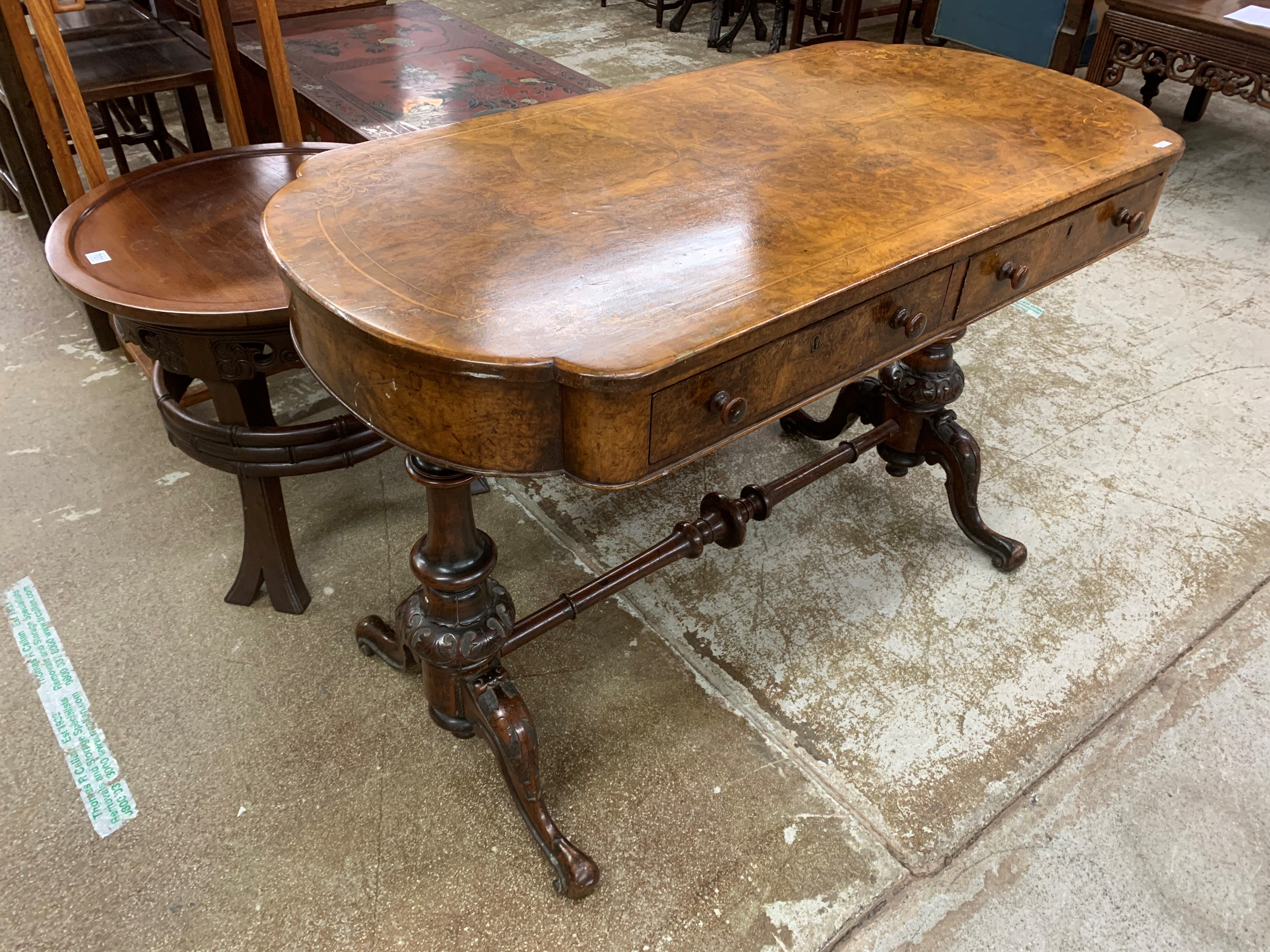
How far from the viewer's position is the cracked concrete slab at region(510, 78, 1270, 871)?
1752 mm

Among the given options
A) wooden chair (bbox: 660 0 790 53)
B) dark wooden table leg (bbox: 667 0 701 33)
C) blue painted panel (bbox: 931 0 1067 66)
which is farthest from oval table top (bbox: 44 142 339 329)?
dark wooden table leg (bbox: 667 0 701 33)

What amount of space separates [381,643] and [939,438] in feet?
4.30

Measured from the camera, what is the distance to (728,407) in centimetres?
113

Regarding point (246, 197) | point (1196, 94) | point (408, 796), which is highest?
point (246, 197)

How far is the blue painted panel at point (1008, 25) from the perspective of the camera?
424 centimetres

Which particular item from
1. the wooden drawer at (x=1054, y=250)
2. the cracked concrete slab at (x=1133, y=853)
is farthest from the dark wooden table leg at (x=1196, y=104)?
the cracked concrete slab at (x=1133, y=853)

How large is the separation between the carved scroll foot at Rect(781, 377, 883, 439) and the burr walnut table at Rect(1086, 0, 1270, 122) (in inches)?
92.3

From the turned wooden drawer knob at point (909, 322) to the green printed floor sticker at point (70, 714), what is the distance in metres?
1.52

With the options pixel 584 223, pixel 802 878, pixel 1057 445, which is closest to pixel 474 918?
pixel 802 878

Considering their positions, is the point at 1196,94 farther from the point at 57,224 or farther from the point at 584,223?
the point at 57,224

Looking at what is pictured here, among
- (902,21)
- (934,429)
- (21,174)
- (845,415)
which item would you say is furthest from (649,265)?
(902,21)

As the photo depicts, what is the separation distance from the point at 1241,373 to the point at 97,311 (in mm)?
3591

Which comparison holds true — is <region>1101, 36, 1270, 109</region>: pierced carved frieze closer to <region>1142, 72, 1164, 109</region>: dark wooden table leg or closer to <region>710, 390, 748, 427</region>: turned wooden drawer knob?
<region>1142, 72, 1164, 109</region>: dark wooden table leg

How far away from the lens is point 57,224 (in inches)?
68.9
